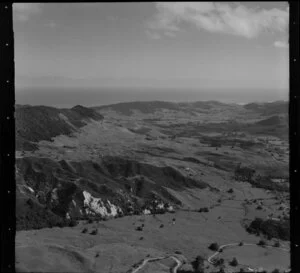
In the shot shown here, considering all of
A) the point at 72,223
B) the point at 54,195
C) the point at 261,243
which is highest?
the point at 54,195

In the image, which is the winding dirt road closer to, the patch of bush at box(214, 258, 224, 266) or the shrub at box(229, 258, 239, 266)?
the patch of bush at box(214, 258, 224, 266)

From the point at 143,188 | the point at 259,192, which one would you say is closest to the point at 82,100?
the point at 143,188

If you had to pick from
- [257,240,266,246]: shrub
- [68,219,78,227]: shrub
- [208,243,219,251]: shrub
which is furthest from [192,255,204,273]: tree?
[68,219,78,227]: shrub

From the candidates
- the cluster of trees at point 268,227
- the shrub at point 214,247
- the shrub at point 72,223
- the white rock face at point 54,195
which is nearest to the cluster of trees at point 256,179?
the cluster of trees at point 268,227

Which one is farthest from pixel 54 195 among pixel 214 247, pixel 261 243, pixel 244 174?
pixel 244 174

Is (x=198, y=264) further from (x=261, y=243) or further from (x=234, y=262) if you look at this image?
(x=261, y=243)

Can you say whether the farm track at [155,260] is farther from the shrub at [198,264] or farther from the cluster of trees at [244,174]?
the cluster of trees at [244,174]
